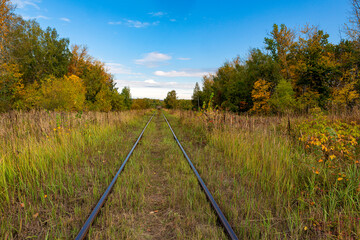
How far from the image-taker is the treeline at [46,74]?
74.2 ft

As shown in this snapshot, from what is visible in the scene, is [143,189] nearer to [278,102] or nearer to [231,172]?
[231,172]

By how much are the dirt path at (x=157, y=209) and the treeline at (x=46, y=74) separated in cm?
1889

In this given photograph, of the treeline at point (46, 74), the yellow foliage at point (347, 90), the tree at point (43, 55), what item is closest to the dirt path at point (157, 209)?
the treeline at point (46, 74)

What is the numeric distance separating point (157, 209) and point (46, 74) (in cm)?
4668

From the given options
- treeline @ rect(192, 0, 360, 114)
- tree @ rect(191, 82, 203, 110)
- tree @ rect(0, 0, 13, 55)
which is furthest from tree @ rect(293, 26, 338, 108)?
tree @ rect(0, 0, 13, 55)

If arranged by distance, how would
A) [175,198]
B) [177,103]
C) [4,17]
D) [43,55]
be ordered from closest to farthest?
[175,198] → [4,17] → [43,55] → [177,103]

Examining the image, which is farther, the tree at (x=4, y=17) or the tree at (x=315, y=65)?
the tree at (x=315, y=65)

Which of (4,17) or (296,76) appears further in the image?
(296,76)

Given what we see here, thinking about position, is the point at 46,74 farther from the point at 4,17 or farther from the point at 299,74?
the point at 299,74

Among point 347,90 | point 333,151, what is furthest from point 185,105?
point 333,151

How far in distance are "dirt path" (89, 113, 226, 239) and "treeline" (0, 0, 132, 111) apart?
18895mm

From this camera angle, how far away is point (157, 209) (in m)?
3.25

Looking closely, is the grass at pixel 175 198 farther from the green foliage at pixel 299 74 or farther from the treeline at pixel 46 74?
the green foliage at pixel 299 74

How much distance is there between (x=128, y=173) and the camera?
460 cm
